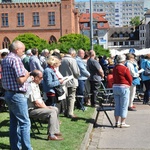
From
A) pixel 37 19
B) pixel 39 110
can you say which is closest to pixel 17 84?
pixel 39 110

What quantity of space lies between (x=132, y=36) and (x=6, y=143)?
5315 inches

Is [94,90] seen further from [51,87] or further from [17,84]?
[17,84]

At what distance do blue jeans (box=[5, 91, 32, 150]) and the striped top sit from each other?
5.3 inches

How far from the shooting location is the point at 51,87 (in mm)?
→ 9383

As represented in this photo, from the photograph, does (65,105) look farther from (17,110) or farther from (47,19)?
(47,19)

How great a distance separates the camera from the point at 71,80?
1116 centimetres

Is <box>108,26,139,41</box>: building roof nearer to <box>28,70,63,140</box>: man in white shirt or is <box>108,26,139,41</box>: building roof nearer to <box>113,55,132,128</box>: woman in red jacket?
<box>113,55,132,128</box>: woman in red jacket

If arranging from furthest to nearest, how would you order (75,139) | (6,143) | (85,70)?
1. (85,70)
2. (75,139)
3. (6,143)

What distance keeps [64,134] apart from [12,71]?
304cm

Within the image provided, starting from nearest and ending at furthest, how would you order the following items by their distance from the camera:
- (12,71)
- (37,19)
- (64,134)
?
1. (12,71)
2. (64,134)
3. (37,19)

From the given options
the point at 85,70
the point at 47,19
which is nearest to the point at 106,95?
the point at 85,70

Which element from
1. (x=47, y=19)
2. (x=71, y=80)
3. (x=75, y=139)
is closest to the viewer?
(x=75, y=139)

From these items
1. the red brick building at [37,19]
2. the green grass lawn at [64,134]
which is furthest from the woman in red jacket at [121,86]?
the red brick building at [37,19]

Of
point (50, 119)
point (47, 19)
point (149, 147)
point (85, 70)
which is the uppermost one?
point (47, 19)
